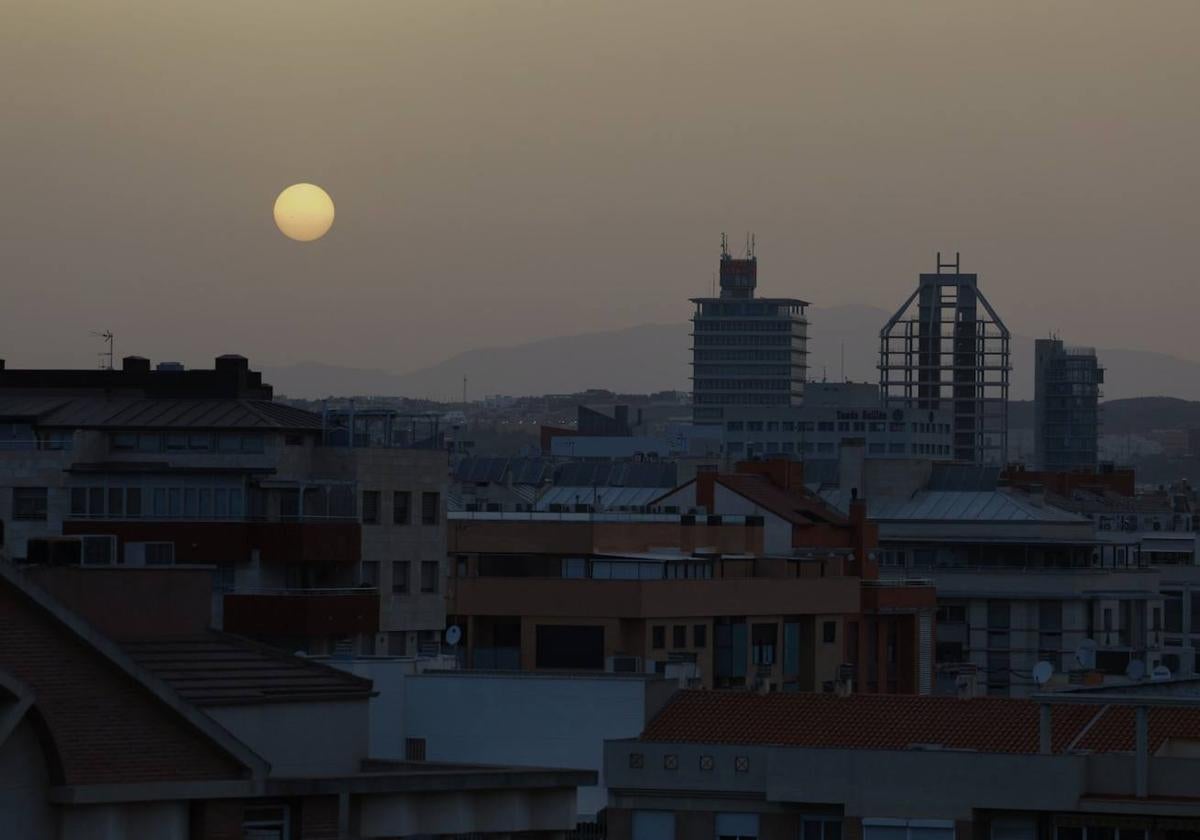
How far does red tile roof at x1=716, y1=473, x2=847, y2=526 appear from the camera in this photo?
374ft

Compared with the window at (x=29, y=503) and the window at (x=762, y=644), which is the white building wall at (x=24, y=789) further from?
the window at (x=762, y=644)

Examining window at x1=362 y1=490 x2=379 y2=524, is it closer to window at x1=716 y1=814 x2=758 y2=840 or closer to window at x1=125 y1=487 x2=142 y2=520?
window at x1=125 y1=487 x2=142 y2=520

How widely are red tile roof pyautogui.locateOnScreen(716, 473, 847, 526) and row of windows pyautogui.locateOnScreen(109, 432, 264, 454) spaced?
2977cm

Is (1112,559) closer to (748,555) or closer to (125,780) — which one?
(748,555)

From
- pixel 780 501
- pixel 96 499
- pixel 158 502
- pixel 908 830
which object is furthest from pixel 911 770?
pixel 780 501

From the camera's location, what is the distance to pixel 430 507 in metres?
91.4

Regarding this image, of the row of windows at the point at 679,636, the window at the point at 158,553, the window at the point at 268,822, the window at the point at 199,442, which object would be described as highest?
the window at the point at 199,442

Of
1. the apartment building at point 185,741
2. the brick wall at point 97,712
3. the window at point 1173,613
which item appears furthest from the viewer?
the window at point 1173,613

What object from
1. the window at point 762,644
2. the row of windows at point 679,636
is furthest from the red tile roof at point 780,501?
the row of windows at point 679,636

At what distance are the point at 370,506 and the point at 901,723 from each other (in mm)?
38804

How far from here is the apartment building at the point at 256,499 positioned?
82062 mm

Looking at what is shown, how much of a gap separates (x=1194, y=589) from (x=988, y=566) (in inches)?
524

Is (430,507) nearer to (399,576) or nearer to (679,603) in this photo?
(399,576)

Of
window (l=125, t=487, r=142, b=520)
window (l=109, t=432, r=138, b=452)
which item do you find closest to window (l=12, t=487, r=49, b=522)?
window (l=125, t=487, r=142, b=520)
